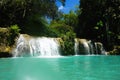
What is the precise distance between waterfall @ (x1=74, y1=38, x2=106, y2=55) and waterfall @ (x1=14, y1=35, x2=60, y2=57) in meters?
2.85

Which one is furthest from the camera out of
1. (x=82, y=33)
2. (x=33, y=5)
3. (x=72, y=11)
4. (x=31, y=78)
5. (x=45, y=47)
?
(x=72, y=11)

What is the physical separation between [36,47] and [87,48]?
6.21 m

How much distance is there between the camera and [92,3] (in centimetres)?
3684

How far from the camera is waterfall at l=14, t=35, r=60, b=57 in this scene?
24953 mm

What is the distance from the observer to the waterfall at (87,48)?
29.4 m

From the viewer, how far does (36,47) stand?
25.9 m

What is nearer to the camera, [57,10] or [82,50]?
[82,50]

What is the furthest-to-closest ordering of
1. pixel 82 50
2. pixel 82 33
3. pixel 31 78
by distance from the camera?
1. pixel 82 33
2. pixel 82 50
3. pixel 31 78

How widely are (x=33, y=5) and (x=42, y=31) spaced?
12.2ft

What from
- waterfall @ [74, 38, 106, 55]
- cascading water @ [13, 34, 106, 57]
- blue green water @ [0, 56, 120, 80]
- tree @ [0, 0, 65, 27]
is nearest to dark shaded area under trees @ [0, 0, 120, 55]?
tree @ [0, 0, 65, 27]

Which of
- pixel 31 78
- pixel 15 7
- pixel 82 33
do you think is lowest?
pixel 31 78

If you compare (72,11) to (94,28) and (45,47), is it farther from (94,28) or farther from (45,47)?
(45,47)

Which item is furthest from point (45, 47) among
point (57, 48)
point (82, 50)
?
point (82, 50)

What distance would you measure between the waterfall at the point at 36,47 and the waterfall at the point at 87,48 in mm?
2853
